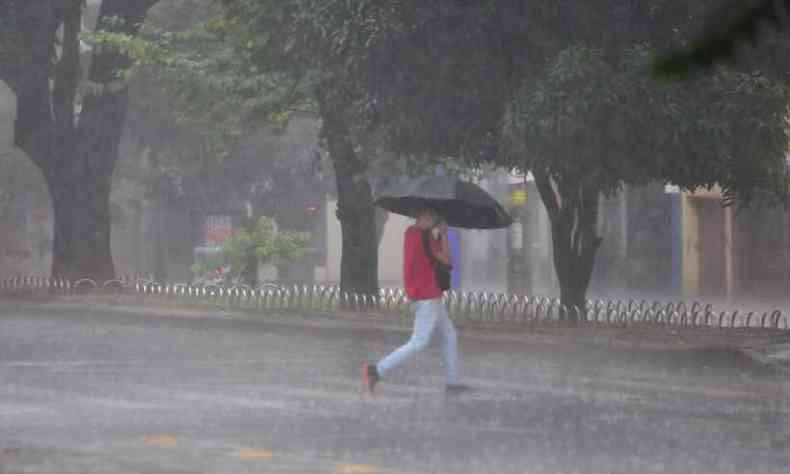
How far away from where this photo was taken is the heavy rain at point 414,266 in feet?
31.3

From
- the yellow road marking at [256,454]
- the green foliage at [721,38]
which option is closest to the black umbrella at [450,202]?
the yellow road marking at [256,454]

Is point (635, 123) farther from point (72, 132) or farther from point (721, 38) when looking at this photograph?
point (72, 132)

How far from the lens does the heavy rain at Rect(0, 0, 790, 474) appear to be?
9.53 metres

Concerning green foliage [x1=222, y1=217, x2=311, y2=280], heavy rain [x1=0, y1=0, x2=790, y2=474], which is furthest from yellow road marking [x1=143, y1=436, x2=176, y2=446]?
green foliage [x1=222, y1=217, x2=311, y2=280]

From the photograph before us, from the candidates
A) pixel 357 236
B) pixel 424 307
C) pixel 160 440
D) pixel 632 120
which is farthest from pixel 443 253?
pixel 357 236

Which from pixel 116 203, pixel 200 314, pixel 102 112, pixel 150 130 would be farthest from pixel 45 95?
pixel 116 203

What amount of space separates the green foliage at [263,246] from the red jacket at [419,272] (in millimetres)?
20210

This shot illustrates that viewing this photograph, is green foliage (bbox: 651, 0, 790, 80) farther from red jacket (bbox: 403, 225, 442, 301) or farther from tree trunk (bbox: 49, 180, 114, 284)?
tree trunk (bbox: 49, 180, 114, 284)

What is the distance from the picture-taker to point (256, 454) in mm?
8953

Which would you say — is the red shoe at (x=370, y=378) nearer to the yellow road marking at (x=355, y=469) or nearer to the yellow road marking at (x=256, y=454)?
the yellow road marking at (x=256, y=454)

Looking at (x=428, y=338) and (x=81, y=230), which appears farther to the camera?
(x=81, y=230)

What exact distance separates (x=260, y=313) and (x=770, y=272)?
18.4 metres

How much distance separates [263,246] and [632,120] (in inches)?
668

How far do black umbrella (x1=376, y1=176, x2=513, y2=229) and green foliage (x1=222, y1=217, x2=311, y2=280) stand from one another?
17.7 m
